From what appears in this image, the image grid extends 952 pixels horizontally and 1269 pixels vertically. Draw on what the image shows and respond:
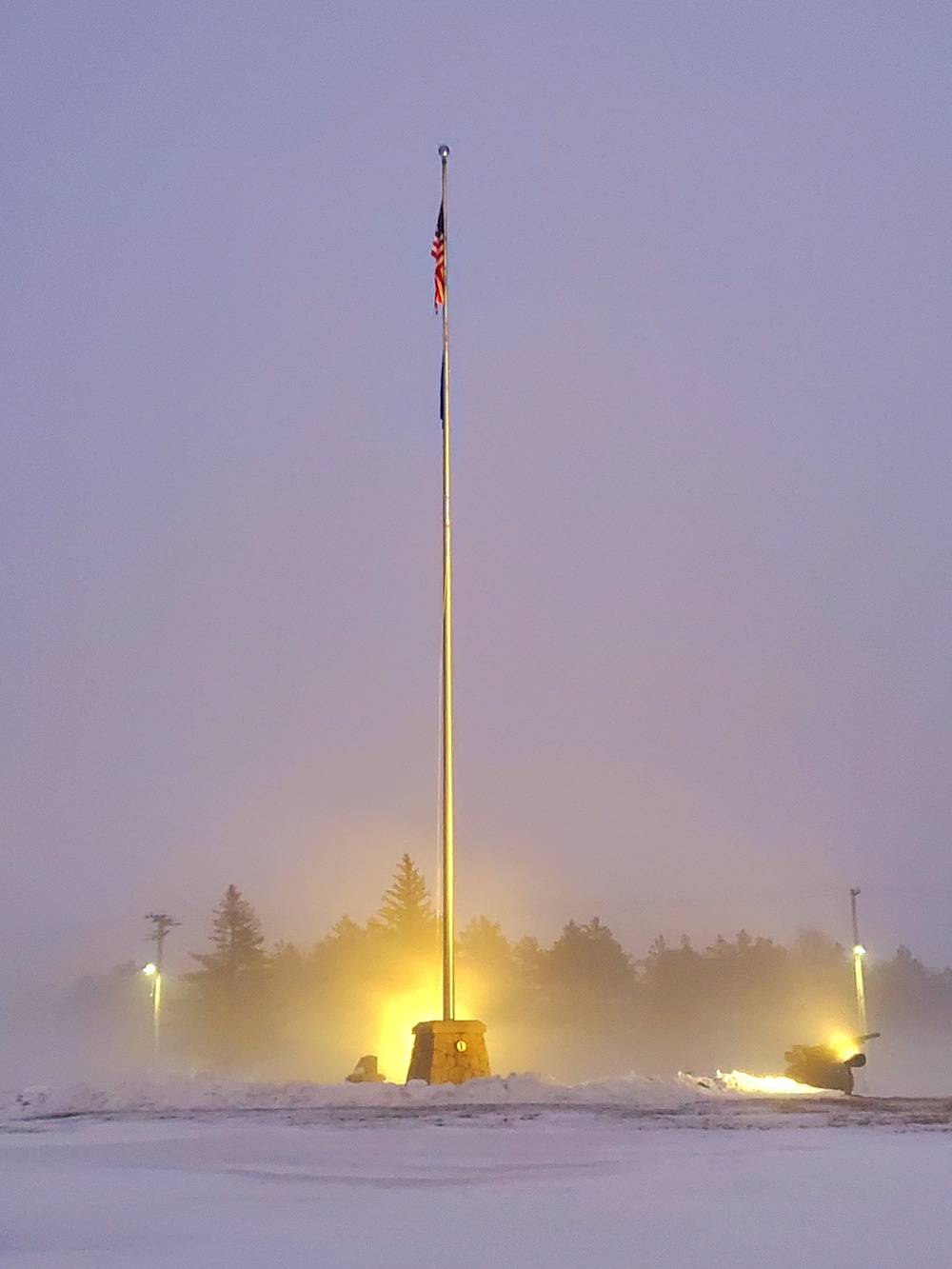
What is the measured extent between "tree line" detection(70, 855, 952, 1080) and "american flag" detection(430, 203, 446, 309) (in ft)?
173

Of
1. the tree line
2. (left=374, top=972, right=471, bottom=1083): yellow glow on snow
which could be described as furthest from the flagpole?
the tree line

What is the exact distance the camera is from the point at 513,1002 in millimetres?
83188

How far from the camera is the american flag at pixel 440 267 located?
80.6ft

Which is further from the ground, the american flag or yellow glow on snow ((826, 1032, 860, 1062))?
the american flag

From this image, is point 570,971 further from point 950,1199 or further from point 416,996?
point 950,1199

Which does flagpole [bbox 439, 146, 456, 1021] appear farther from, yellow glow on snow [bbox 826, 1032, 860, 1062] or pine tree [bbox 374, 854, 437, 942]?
pine tree [bbox 374, 854, 437, 942]

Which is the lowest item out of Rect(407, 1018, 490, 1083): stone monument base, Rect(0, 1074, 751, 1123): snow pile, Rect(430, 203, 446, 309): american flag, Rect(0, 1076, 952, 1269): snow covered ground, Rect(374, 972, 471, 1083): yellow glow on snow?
Rect(0, 1076, 952, 1269): snow covered ground

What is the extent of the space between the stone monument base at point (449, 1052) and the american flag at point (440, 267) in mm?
13760

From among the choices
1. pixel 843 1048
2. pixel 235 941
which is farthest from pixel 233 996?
pixel 843 1048

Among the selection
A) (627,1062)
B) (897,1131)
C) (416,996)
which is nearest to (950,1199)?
(897,1131)

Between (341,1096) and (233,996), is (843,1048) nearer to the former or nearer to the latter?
(341,1096)

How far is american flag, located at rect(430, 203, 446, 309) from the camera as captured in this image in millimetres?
24562

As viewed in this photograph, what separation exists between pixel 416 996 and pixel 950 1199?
67561 millimetres

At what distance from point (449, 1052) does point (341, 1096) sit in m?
3.56
